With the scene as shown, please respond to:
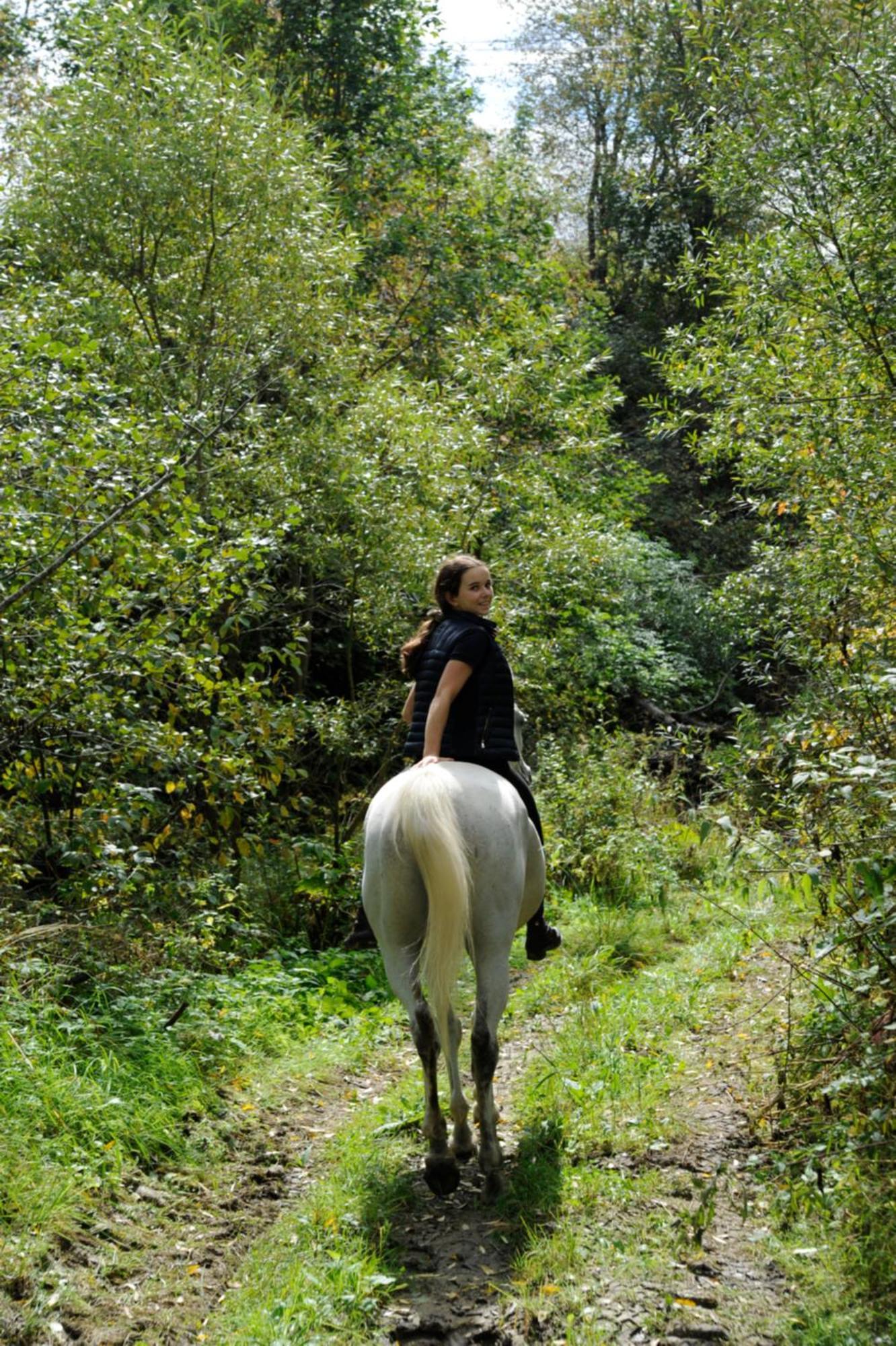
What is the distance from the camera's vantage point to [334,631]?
12.6 meters

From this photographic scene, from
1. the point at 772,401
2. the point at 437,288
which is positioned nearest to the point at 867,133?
the point at 772,401

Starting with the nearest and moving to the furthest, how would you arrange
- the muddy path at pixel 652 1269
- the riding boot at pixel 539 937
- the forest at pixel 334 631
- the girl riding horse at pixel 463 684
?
the muddy path at pixel 652 1269 → the forest at pixel 334 631 → the girl riding horse at pixel 463 684 → the riding boot at pixel 539 937

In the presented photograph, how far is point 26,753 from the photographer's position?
18.7 feet

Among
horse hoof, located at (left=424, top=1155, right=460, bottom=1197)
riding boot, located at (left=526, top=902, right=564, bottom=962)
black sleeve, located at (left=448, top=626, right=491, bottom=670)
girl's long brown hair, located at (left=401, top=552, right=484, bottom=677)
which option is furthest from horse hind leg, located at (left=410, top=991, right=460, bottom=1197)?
girl's long brown hair, located at (left=401, top=552, right=484, bottom=677)

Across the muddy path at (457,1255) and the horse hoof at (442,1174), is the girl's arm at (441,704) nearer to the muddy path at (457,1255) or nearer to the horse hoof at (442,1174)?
the horse hoof at (442,1174)

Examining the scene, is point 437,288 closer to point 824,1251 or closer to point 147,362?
point 147,362

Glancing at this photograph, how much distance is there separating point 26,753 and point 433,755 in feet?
7.30

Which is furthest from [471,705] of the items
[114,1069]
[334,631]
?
[334,631]

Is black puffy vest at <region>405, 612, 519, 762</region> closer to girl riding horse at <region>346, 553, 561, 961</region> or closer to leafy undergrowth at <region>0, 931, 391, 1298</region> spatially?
girl riding horse at <region>346, 553, 561, 961</region>

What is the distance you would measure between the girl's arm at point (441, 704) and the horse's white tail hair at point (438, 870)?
40 cm

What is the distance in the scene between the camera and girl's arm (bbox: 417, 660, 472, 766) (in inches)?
190

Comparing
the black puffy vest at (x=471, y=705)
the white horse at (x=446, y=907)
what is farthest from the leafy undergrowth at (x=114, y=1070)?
the black puffy vest at (x=471, y=705)

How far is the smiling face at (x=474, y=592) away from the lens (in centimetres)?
509

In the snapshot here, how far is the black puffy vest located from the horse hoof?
1605mm
